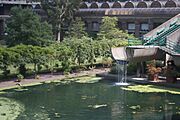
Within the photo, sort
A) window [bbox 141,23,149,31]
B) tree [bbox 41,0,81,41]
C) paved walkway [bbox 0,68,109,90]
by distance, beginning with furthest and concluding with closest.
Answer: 1. tree [bbox 41,0,81,41]
2. window [bbox 141,23,149,31]
3. paved walkway [bbox 0,68,109,90]

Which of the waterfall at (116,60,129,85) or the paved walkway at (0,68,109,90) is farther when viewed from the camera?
the waterfall at (116,60,129,85)

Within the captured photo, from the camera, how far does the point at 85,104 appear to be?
31719mm

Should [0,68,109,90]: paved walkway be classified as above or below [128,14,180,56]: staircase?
below

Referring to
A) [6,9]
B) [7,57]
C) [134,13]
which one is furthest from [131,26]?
[7,57]

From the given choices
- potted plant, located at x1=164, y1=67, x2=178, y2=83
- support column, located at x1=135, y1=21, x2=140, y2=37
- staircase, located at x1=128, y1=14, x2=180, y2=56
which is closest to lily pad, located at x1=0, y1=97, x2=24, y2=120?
potted plant, located at x1=164, y1=67, x2=178, y2=83

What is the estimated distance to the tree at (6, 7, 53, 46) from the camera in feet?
176

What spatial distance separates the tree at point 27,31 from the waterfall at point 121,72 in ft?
48.0

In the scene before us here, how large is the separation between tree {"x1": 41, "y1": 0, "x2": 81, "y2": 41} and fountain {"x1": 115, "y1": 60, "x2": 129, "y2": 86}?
32367 mm

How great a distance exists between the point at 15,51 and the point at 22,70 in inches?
112

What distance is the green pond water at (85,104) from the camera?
28.1 m

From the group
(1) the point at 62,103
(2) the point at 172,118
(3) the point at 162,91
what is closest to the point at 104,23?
(3) the point at 162,91

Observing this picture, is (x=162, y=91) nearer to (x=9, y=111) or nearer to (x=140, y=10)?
(x=9, y=111)

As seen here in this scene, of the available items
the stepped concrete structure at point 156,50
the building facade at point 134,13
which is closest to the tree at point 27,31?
the stepped concrete structure at point 156,50

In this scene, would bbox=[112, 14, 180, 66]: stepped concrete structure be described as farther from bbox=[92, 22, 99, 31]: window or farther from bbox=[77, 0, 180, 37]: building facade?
bbox=[92, 22, 99, 31]: window
